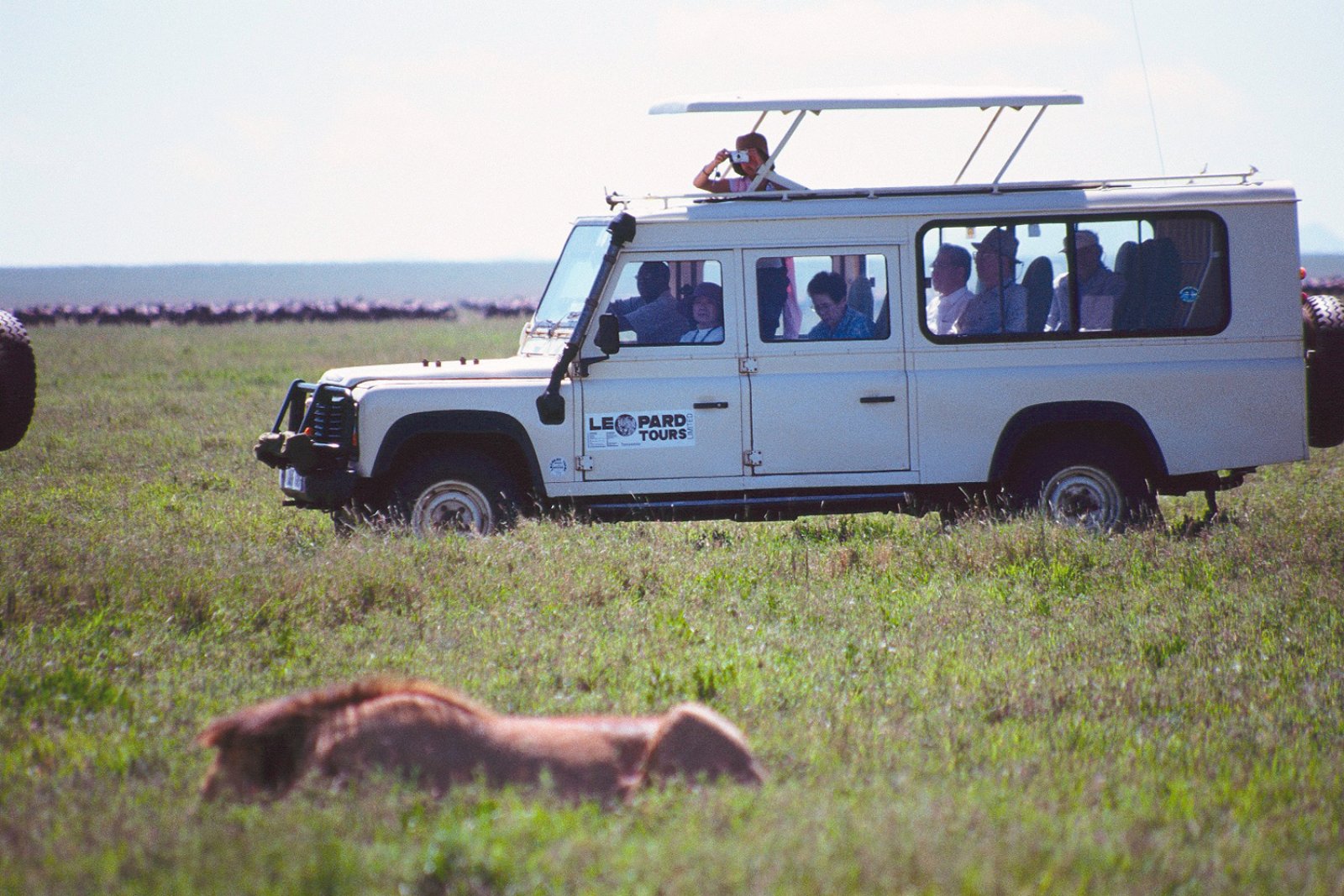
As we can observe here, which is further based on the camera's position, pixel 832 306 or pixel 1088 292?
pixel 1088 292

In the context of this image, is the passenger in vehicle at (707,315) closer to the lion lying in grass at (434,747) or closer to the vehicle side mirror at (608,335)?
the vehicle side mirror at (608,335)

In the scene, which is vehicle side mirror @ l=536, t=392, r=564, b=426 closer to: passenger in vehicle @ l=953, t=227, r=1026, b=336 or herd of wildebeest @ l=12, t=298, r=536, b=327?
passenger in vehicle @ l=953, t=227, r=1026, b=336

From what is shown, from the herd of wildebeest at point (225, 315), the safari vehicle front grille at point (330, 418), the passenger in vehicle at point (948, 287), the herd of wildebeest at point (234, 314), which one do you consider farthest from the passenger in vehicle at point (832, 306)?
the herd of wildebeest at point (225, 315)

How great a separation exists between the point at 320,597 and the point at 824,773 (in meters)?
3.08

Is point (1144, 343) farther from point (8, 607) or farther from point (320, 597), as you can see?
point (8, 607)

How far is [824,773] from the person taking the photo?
390cm

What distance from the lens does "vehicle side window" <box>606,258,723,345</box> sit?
7.62 meters

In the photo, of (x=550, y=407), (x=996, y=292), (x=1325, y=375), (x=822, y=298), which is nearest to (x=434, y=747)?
(x=550, y=407)

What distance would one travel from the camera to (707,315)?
25.1 feet

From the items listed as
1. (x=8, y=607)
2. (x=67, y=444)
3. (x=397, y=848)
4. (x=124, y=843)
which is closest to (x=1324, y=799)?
(x=397, y=848)

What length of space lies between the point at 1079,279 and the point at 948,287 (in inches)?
30.5

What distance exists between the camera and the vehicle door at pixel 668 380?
754cm

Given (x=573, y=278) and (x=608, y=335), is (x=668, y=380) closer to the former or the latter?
(x=608, y=335)

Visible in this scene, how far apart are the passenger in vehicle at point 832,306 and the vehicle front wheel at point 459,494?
201 cm
